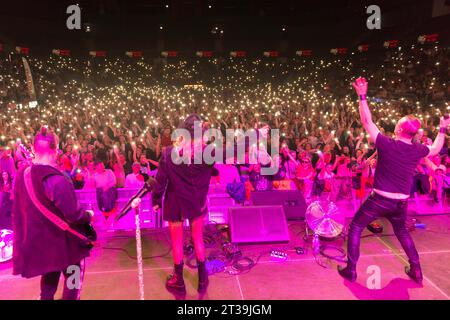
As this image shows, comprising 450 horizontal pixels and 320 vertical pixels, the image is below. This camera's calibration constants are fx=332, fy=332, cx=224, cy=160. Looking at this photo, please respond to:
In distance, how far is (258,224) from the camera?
4.67 meters

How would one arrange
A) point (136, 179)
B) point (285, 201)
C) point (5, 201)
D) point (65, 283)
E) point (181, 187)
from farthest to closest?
1. point (136, 179)
2. point (5, 201)
3. point (285, 201)
4. point (181, 187)
5. point (65, 283)

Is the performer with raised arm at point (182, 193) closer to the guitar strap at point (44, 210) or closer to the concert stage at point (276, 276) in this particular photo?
the concert stage at point (276, 276)

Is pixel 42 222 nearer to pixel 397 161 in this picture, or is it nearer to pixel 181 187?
pixel 181 187

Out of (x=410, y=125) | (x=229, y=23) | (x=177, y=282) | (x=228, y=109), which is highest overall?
(x=229, y=23)

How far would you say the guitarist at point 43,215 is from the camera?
2.46 metres

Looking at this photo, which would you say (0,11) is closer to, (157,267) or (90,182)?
(90,182)

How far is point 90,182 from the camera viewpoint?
20.7 ft

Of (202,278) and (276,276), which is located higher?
(202,278)

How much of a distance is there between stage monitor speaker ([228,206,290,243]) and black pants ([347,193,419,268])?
1229 mm

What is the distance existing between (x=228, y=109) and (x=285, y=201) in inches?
440

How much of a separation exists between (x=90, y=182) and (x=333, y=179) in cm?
473

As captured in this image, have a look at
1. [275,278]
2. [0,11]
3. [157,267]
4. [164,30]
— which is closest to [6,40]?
[0,11]

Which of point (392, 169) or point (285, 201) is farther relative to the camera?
point (285, 201)

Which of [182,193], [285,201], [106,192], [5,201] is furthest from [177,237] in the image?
[5,201]
